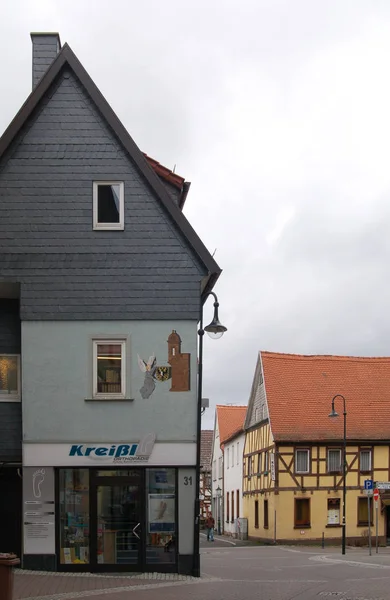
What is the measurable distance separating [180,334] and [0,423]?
4.58 meters

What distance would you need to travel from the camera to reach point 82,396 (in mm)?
21312

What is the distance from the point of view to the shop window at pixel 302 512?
50.6 metres

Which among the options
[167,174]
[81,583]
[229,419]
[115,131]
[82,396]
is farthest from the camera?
[229,419]

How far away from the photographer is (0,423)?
22.1 m

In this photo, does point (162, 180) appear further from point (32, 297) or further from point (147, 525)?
point (147, 525)

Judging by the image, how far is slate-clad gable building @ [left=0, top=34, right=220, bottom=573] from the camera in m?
21.0

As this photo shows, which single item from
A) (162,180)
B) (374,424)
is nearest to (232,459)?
(374,424)

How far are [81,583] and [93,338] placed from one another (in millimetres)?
5304

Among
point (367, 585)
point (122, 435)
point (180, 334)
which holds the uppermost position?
point (180, 334)

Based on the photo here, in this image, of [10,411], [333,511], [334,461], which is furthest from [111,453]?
[334,461]

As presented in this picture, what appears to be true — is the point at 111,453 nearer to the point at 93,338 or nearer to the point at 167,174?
the point at 93,338

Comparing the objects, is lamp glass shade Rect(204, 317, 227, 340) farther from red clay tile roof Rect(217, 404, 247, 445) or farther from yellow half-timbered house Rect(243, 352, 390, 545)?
red clay tile roof Rect(217, 404, 247, 445)

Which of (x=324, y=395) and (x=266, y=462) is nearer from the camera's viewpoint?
(x=266, y=462)

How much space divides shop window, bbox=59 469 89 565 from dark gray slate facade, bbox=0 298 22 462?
57.4 inches
